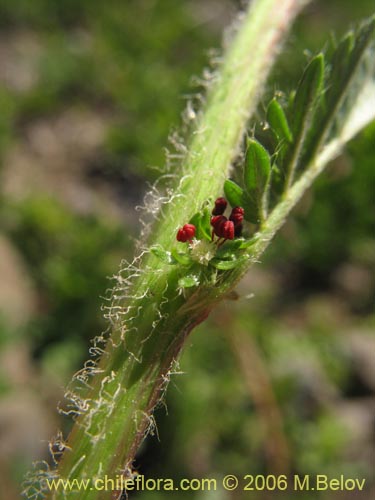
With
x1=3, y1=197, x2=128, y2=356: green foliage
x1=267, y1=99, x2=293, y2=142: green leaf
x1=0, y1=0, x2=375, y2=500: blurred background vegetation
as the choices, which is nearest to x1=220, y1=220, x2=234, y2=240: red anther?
x1=267, y1=99, x2=293, y2=142: green leaf

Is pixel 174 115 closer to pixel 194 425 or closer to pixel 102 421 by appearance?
pixel 194 425

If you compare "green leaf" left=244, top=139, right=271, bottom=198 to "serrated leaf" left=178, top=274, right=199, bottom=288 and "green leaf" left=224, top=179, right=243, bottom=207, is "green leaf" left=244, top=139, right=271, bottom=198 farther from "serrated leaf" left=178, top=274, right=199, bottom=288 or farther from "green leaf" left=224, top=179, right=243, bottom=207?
"serrated leaf" left=178, top=274, right=199, bottom=288

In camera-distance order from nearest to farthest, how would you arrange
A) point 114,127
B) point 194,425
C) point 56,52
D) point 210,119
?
1. point 210,119
2. point 194,425
3. point 114,127
4. point 56,52

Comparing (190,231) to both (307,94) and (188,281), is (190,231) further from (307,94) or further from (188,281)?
(307,94)

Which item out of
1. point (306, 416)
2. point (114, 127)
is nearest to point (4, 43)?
point (114, 127)

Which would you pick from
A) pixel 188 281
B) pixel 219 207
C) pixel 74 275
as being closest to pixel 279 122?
pixel 219 207

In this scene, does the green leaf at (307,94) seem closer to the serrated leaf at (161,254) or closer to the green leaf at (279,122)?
the green leaf at (279,122)

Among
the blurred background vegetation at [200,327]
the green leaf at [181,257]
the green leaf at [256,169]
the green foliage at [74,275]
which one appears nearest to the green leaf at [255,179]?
the green leaf at [256,169]
